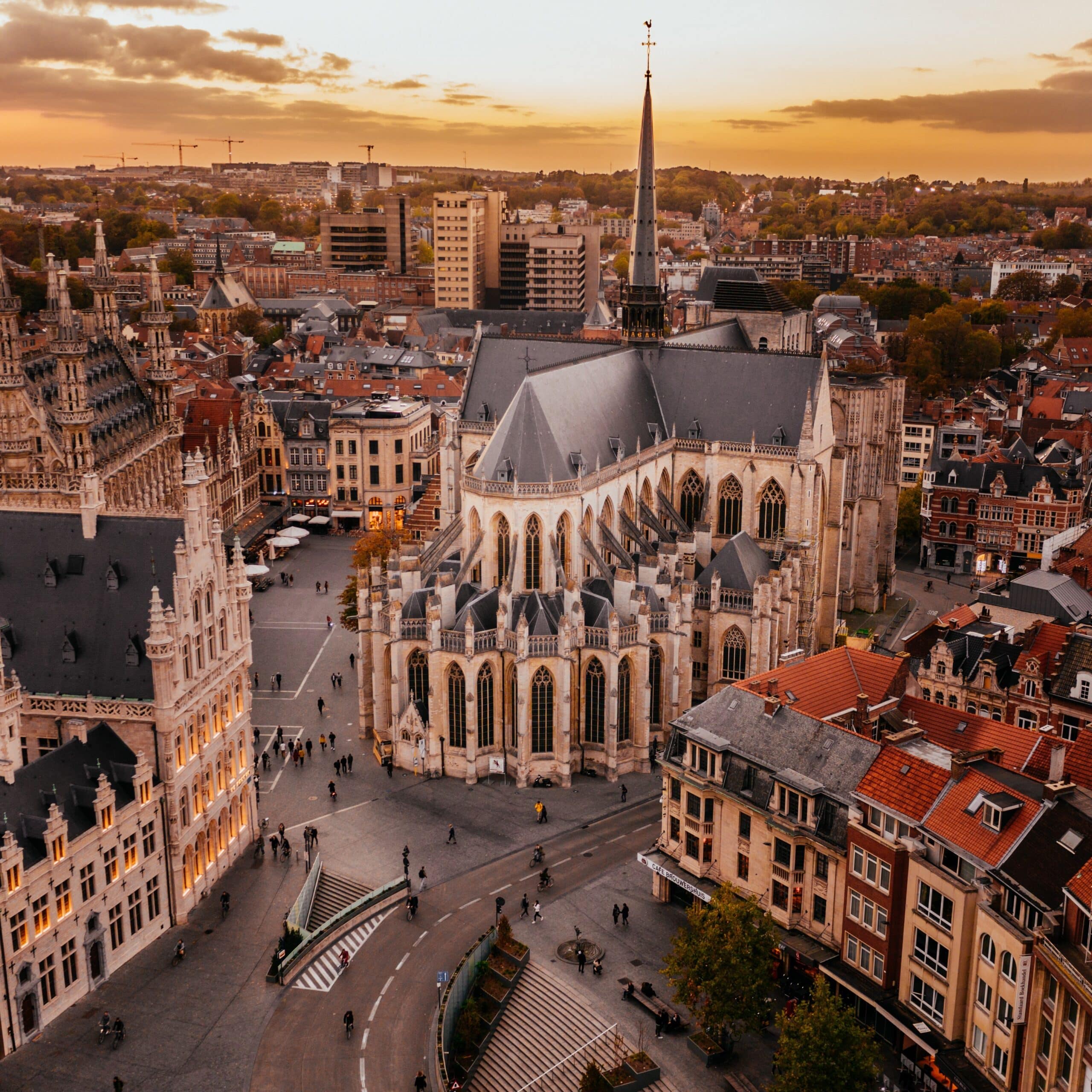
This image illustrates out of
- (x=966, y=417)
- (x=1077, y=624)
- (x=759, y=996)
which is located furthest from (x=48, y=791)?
(x=966, y=417)

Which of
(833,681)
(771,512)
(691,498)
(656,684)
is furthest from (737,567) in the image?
(833,681)

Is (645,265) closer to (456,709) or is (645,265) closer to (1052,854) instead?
(456,709)

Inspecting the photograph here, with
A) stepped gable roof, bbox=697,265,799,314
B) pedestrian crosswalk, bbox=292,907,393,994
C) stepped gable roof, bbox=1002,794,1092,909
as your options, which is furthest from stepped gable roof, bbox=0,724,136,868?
stepped gable roof, bbox=697,265,799,314

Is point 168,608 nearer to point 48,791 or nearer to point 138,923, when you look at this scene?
point 48,791

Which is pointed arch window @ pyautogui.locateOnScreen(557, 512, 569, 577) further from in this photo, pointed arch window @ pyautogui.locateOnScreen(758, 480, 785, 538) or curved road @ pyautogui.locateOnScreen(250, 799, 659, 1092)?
pointed arch window @ pyautogui.locateOnScreen(758, 480, 785, 538)

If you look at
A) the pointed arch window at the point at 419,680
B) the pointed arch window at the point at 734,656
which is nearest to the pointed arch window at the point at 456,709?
the pointed arch window at the point at 419,680

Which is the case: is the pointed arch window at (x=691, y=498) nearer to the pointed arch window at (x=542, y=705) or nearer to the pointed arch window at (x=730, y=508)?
the pointed arch window at (x=730, y=508)
